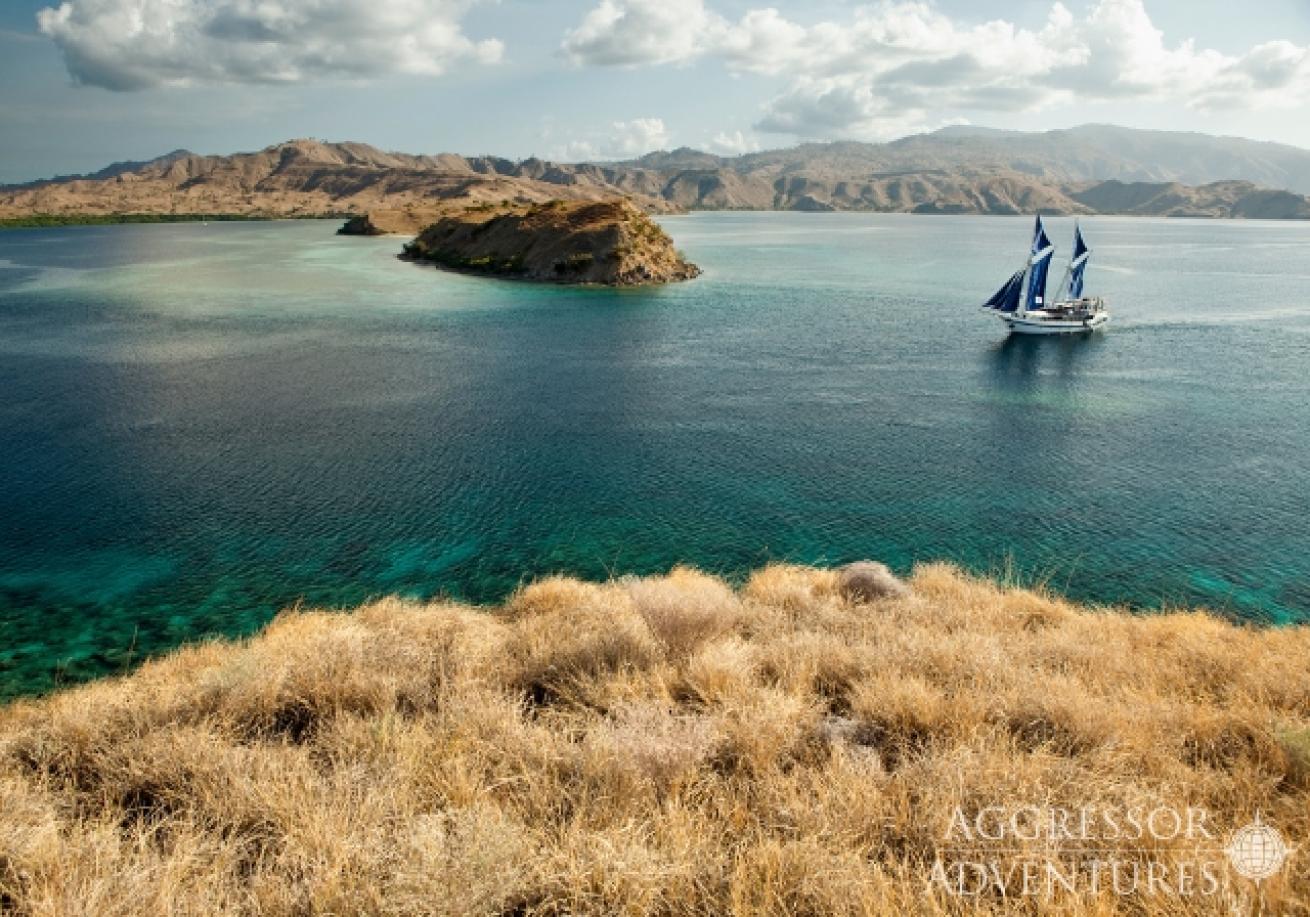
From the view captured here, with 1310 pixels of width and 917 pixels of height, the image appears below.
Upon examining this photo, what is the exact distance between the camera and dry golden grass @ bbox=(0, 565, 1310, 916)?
6547 millimetres

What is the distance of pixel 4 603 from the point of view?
21062 millimetres

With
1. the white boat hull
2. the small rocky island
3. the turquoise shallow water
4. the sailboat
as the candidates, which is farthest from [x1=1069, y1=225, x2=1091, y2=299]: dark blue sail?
the small rocky island

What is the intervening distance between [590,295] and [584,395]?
42.2 meters

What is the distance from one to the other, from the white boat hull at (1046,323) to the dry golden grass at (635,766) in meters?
54.7

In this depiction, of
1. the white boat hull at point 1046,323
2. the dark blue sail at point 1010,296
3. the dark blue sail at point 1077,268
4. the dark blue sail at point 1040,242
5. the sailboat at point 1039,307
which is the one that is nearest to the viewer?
the white boat hull at point 1046,323

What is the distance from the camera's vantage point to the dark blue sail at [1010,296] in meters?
62.9

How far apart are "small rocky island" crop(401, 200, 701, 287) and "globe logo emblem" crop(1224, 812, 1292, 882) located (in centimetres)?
8616

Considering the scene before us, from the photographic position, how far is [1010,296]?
63.6 meters

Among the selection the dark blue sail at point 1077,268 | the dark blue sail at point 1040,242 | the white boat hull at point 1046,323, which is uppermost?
the dark blue sail at point 1040,242

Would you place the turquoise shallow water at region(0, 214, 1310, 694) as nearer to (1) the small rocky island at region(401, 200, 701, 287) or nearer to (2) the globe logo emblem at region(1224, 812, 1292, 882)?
(2) the globe logo emblem at region(1224, 812, 1292, 882)

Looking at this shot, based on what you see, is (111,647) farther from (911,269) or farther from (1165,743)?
(911,269)

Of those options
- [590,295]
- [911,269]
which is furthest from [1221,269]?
[590,295]

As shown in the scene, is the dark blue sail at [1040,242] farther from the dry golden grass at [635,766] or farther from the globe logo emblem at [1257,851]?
the globe logo emblem at [1257,851]
